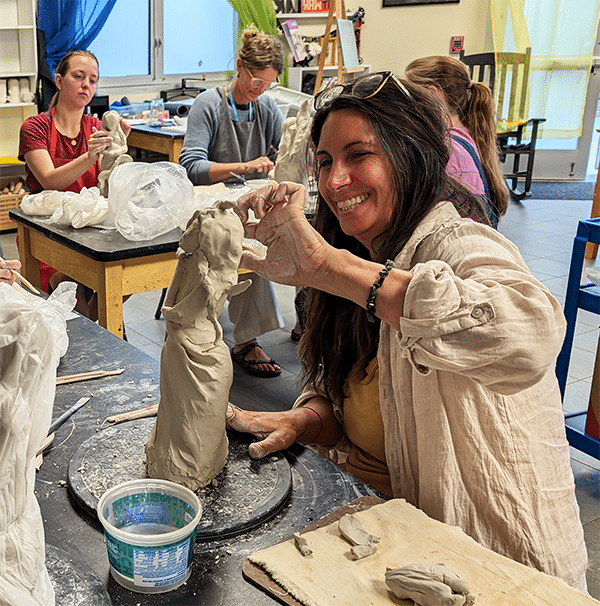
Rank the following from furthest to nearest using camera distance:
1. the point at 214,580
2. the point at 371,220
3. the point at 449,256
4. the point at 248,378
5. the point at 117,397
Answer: the point at 248,378
the point at 117,397
the point at 371,220
the point at 449,256
the point at 214,580

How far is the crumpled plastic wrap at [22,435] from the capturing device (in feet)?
2.48

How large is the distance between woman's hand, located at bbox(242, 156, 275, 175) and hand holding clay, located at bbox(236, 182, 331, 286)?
7.19 feet

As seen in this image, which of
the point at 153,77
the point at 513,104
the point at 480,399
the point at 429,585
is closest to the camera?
the point at 429,585

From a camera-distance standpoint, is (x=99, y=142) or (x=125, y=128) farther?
(x=125, y=128)

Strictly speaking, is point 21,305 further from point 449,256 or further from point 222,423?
point 449,256

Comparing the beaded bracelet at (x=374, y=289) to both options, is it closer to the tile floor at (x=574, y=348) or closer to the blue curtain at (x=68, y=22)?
the tile floor at (x=574, y=348)

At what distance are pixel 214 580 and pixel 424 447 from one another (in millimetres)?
478

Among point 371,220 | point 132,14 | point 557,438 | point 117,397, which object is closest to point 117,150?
point 117,397

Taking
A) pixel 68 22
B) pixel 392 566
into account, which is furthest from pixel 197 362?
pixel 68 22

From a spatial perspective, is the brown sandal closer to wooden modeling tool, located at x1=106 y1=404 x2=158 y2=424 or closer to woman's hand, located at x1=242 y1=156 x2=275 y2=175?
woman's hand, located at x1=242 y1=156 x2=275 y2=175

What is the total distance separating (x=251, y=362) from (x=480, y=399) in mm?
2481

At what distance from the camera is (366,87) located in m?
1.44

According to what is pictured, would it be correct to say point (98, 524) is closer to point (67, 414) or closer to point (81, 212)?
point (67, 414)

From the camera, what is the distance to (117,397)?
163 cm
